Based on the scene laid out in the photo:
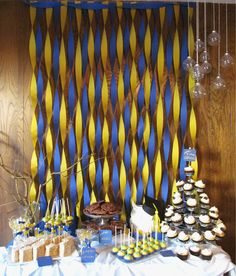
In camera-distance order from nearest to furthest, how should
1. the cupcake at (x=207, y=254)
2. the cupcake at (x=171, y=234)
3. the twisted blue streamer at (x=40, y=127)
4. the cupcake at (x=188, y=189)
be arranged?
the cupcake at (x=207, y=254), the cupcake at (x=171, y=234), the cupcake at (x=188, y=189), the twisted blue streamer at (x=40, y=127)

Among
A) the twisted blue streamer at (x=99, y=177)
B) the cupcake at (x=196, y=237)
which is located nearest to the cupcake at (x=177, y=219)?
the cupcake at (x=196, y=237)

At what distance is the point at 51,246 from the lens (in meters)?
1.84

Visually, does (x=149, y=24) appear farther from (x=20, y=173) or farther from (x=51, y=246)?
(x=51, y=246)

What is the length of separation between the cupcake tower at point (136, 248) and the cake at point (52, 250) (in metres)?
0.35

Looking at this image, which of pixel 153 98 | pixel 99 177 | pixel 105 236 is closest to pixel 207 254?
pixel 105 236

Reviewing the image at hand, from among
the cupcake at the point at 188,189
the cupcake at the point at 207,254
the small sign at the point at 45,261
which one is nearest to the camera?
the small sign at the point at 45,261

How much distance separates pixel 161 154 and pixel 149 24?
1078 millimetres

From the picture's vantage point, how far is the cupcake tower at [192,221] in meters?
1.94

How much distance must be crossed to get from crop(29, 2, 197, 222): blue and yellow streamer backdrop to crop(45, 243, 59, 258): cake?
1.90ft

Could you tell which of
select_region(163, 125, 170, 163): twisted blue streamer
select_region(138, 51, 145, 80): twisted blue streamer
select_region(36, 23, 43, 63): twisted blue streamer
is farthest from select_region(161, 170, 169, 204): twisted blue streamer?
select_region(36, 23, 43, 63): twisted blue streamer

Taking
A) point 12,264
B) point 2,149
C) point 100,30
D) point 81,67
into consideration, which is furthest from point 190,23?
point 12,264

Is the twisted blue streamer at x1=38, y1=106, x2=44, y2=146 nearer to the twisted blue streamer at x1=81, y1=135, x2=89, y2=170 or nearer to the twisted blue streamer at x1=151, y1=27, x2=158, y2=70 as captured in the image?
the twisted blue streamer at x1=81, y1=135, x2=89, y2=170

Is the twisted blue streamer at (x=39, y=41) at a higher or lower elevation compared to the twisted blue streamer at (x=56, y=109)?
higher

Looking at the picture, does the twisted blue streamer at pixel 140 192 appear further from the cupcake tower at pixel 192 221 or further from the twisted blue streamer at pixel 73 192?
the twisted blue streamer at pixel 73 192
